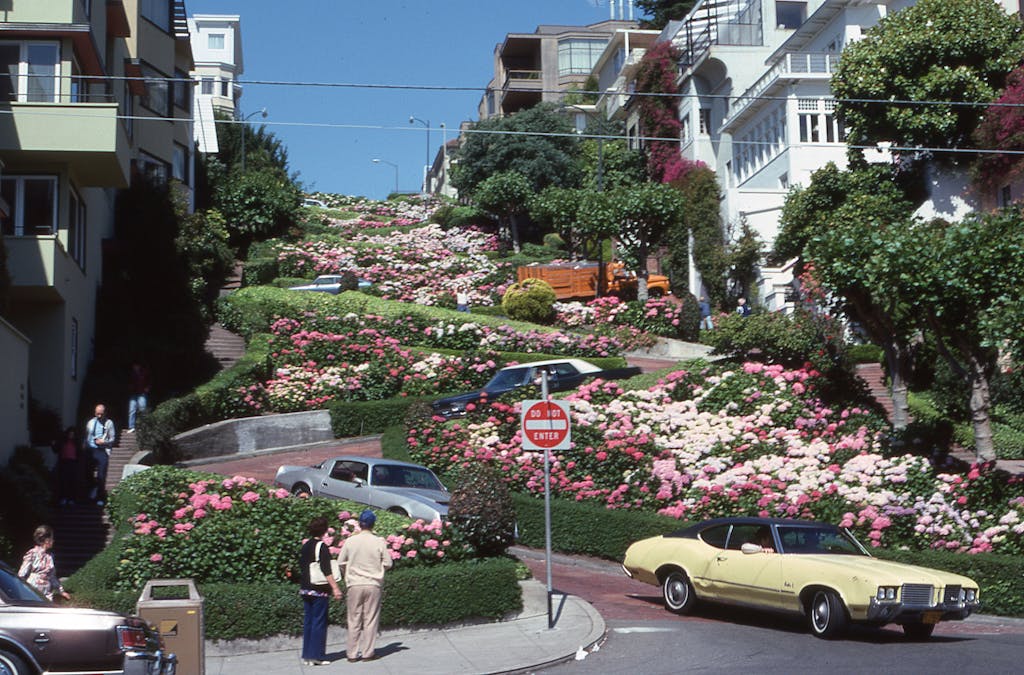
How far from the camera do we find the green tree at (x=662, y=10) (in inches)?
3396

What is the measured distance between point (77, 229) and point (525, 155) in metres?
46.0

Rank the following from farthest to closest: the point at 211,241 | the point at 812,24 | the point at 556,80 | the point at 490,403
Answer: the point at 556,80
the point at 812,24
the point at 211,241
the point at 490,403

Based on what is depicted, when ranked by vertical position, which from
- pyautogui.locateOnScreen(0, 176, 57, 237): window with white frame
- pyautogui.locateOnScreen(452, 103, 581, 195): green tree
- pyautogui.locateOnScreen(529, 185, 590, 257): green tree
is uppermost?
pyautogui.locateOnScreen(452, 103, 581, 195): green tree

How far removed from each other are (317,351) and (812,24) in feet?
82.2

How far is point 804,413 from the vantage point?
89.4ft

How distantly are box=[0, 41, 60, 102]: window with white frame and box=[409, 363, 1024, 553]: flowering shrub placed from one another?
10080mm

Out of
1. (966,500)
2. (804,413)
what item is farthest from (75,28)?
(966,500)

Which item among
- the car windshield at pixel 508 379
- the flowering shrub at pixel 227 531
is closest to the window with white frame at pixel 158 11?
the car windshield at pixel 508 379

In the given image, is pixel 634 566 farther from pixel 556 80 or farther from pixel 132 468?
pixel 556 80

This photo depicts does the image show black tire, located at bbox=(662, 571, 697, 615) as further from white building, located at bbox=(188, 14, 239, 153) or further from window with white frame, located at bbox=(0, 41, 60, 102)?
white building, located at bbox=(188, 14, 239, 153)

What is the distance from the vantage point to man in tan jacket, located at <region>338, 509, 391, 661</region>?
13.8m

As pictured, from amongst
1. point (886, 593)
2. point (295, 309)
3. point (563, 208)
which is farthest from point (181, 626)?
point (563, 208)

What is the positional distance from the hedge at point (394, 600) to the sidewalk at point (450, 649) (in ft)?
0.41

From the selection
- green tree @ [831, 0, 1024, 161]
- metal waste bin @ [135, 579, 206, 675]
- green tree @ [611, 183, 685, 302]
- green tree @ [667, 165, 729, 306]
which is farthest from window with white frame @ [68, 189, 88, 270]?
green tree @ [667, 165, 729, 306]
